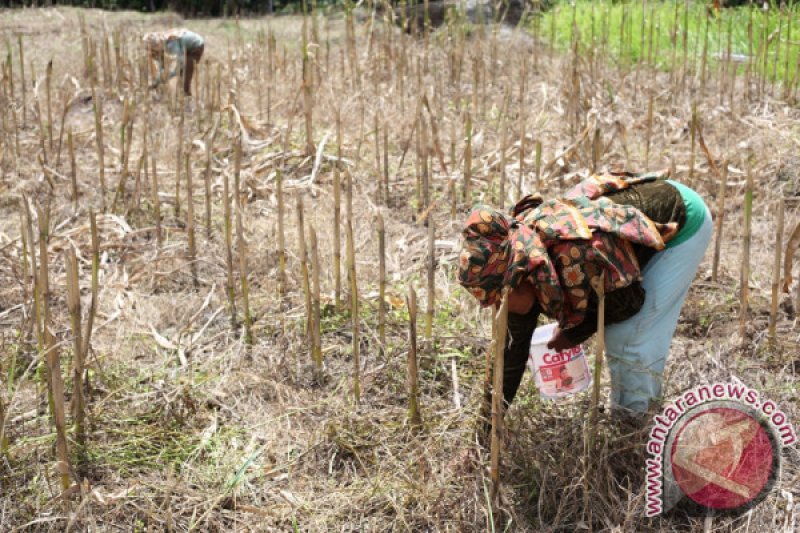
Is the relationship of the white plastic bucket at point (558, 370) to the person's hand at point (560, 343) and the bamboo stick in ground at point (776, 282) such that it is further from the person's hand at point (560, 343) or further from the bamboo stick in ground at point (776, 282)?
the bamboo stick in ground at point (776, 282)

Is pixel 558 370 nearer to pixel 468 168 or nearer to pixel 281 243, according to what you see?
pixel 281 243

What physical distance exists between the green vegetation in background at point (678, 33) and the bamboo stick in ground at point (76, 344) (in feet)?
10.8

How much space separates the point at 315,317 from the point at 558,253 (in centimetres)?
80

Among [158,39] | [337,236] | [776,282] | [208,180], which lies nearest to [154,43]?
[158,39]

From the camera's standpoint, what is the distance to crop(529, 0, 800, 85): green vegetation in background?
476 centimetres

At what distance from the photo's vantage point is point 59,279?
3023 millimetres

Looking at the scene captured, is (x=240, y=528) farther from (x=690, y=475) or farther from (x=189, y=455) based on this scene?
(x=690, y=475)

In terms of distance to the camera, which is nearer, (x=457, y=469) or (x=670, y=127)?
(x=457, y=469)

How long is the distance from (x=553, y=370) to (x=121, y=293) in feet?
4.99

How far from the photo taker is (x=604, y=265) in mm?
1874

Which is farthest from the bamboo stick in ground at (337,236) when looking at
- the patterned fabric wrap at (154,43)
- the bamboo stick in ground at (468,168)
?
the patterned fabric wrap at (154,43)

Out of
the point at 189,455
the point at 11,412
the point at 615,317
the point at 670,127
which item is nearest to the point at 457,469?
the point at 615,317

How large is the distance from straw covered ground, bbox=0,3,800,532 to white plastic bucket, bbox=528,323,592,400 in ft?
0.25

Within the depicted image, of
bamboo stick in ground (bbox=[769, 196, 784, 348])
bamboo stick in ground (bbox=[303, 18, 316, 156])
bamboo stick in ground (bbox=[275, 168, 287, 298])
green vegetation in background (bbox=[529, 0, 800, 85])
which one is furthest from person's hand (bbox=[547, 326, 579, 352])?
green vegetation in background (bbox=[529, 0, 800, 85])
